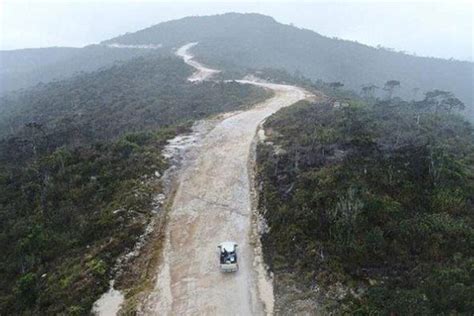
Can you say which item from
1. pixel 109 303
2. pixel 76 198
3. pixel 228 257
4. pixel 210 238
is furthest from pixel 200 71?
pixel 109 303

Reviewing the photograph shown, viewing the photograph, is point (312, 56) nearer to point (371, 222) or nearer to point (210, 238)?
point (371, 222)

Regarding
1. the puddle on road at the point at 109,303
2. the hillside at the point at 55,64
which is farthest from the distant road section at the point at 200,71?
the puddle on road at the point at 109,303

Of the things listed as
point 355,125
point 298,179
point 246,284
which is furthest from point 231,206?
point 355,125

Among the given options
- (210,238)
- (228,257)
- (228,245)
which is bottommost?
(210,238)

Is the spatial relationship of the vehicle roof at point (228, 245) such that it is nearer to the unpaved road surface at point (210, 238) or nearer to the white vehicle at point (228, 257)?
the white vehicle at point (228, 257)

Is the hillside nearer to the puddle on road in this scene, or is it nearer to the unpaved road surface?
the unpaved road surface
